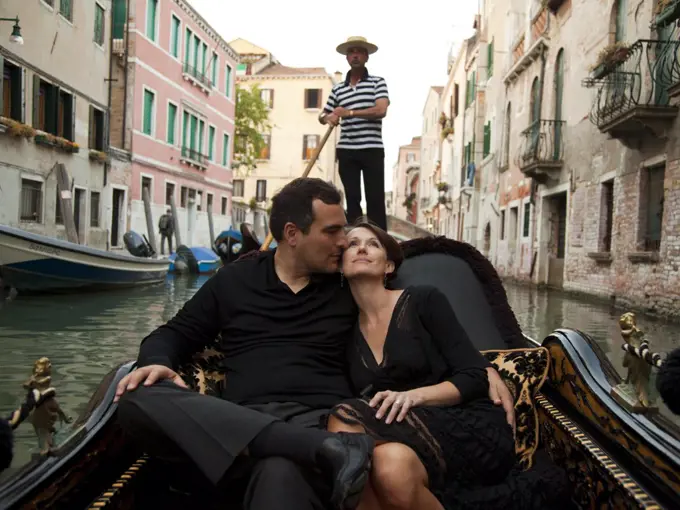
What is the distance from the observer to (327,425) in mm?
1564

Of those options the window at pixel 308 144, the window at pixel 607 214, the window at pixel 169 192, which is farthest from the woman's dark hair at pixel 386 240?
the window at pixel 308 144

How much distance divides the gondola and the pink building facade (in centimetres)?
1379

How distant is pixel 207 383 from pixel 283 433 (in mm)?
521

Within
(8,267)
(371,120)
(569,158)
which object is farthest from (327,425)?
(569,158)

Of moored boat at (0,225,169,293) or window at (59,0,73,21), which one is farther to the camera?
window at (59,0,73,21)

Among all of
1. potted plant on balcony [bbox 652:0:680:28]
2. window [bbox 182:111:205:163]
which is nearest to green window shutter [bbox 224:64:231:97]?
window [bbox 182:111:205:163]

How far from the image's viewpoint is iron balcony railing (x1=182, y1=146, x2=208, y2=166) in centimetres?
1837

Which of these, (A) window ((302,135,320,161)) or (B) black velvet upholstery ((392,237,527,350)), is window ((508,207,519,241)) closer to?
(B) black velvet upholstery ((392,237,527,350))

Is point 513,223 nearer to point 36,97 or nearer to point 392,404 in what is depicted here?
point 36,97

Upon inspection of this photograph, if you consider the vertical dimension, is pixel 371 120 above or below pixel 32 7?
below

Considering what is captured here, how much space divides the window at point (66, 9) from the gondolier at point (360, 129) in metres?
9.30

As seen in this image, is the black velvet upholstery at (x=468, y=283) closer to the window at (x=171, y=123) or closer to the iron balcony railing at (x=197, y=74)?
the window at (x=171, y=123)

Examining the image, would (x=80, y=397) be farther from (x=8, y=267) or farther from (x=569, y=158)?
(x=569, y=158)

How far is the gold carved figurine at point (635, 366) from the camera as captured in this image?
1527 mm
